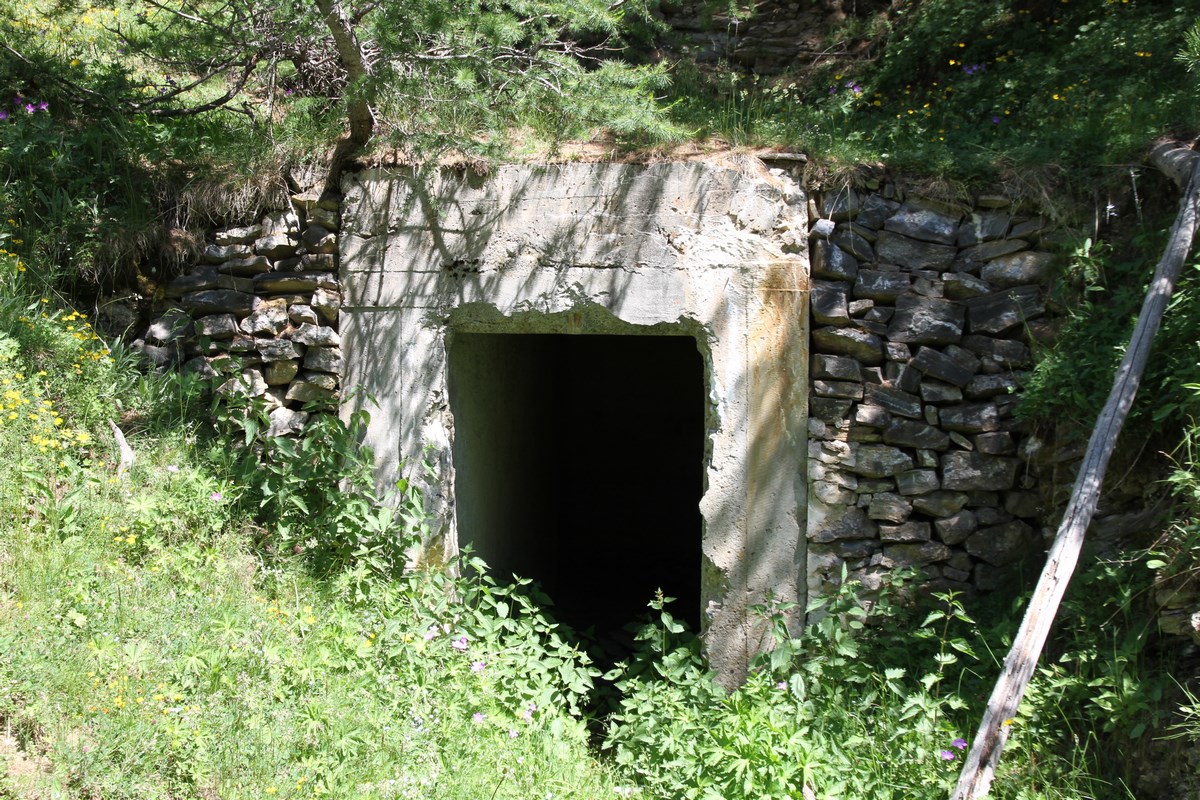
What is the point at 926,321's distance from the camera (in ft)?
13.2

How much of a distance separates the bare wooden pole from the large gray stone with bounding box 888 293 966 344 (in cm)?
73


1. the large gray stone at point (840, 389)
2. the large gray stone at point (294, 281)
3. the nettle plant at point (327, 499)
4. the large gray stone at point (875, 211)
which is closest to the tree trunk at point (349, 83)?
the large gray stone at point (294, 281)

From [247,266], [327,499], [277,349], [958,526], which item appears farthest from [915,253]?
[247,266]

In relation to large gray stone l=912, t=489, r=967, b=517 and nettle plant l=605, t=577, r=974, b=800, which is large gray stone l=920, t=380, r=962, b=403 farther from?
nettle plant l=605, t=577, r=974, b=800

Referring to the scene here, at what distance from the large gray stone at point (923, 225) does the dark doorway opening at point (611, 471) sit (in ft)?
9.20

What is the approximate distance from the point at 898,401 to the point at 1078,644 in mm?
1218

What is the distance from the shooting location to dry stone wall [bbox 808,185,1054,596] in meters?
3.97

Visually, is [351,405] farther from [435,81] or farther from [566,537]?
[566,537]

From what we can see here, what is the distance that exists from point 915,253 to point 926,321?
330mm

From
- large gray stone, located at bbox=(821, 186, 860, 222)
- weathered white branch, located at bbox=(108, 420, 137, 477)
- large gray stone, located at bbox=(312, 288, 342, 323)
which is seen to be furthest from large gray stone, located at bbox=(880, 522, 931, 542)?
A: weathered white branch, located at bbox=(108, 420, 137, 477)

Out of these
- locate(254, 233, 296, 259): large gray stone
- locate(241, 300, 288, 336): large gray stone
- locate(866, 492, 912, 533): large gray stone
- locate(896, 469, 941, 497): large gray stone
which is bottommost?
locate(866, 492, 912, 533): large gray stone

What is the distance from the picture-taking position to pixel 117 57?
5.77m

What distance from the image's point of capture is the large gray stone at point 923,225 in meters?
4.09

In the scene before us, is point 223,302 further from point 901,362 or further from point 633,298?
point 901,362
